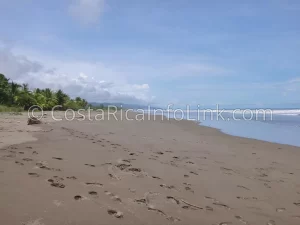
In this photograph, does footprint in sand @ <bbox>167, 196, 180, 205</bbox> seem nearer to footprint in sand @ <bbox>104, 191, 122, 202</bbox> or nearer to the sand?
the sand

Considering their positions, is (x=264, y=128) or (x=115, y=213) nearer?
(x=115, y=213)

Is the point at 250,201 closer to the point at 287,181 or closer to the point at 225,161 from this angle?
the point at 287,181

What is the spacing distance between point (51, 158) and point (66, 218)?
2955 mm

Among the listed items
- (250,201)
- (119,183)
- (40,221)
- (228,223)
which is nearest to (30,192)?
(40,221)

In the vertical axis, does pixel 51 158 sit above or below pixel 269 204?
above

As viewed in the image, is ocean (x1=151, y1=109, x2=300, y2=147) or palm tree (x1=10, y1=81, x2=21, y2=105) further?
palm tree (x1=10, y1=81, x2=21, y2=105)

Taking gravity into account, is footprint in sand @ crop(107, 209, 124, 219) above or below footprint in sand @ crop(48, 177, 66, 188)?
below

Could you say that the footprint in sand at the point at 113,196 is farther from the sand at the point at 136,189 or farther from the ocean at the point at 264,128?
the ocean at the point at 264,128

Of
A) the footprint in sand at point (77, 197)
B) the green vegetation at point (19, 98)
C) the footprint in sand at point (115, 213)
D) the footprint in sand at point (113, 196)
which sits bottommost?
the footprint in sand at point (115, 213)

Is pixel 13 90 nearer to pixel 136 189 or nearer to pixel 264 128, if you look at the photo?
pixel 264 128

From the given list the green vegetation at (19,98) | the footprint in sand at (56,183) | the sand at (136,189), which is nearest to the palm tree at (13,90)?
the green vegetation at (19,98)

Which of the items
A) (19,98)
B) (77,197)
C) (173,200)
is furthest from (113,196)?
(19,98)

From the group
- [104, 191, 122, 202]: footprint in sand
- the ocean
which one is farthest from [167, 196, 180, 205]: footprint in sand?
the ocean

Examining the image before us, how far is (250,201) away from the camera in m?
4.30
